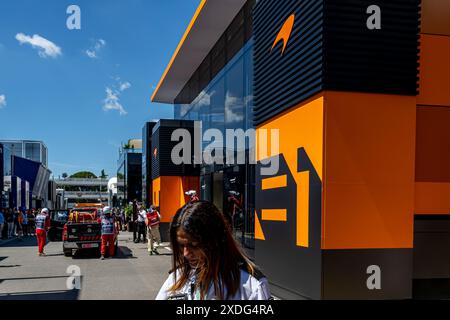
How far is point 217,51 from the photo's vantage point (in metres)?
17.3

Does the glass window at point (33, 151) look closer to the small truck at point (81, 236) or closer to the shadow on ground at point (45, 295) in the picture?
the small truck at point (81, 236)

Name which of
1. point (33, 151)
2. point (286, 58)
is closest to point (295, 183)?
point (286, 58)

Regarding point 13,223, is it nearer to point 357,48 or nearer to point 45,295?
point 45,295

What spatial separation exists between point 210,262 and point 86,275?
9323 mm

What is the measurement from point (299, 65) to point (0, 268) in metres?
9.76

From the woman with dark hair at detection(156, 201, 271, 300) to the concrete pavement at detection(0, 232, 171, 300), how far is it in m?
6.23

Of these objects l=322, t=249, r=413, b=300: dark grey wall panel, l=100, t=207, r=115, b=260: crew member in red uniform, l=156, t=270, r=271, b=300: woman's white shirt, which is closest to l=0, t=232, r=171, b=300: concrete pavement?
l=100, t=207, r=115, b=260: crew member in red uniform

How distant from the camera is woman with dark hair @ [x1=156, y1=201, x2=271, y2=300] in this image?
1846 millimetres

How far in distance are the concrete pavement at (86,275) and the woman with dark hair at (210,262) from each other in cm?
623

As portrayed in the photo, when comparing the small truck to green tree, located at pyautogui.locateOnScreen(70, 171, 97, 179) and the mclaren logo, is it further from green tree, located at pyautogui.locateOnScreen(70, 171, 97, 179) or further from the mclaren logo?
green tree, located at pyautogui.locateOnScreen(70, 171, 97, 179)

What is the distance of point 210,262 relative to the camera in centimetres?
186

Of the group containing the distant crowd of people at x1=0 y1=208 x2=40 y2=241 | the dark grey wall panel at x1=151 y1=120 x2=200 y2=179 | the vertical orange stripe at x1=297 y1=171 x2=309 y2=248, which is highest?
the dark grey wall panel at x1=151 y1=120 x2=200 y2=179

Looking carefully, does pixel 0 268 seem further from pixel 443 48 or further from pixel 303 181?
pixel 443 48

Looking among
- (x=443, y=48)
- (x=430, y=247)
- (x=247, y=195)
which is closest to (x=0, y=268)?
(x=247, y=195)
